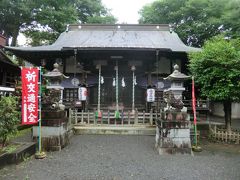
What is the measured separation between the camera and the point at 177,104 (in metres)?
8.68

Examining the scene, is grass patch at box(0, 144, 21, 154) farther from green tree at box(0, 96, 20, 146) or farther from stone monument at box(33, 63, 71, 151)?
stone monument at box(33, 63, 71, 151)

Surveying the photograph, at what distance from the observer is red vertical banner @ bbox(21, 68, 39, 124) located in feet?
25.9

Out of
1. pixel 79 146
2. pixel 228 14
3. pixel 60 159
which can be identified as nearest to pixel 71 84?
pixel 79 146

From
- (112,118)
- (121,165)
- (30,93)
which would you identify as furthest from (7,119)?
(112,118)

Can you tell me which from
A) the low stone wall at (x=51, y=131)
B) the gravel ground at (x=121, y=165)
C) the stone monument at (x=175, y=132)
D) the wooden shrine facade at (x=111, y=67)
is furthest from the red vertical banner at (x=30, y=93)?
the wooden shrine facade at (x=111, y=67)

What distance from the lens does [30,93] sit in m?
7.97

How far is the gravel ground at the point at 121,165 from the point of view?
6027 mm

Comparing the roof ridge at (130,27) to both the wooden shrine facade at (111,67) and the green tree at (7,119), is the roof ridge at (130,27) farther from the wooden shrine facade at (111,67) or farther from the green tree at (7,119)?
the green tree at (7,119)

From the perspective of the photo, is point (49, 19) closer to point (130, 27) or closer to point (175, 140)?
point (130, 27)

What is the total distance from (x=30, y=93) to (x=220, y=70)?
25.4 feet

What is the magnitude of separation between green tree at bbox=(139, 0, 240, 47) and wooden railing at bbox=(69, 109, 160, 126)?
13.7 meters

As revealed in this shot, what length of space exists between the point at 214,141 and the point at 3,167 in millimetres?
8725

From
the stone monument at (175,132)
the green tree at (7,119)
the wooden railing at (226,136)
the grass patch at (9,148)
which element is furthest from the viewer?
the wooden railing at (226,136)

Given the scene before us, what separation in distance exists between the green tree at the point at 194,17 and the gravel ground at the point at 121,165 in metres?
17.5
